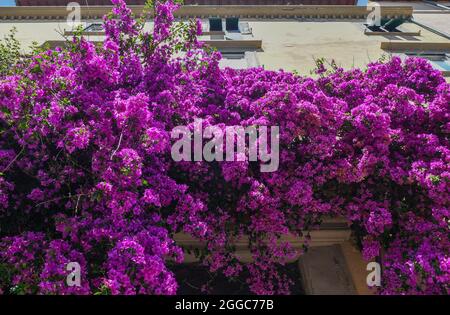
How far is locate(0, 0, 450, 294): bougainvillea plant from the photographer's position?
4430 millimetres

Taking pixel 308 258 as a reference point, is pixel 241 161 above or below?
above

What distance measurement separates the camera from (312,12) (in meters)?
13.2

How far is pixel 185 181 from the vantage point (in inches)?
216

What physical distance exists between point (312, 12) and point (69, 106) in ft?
32.7
